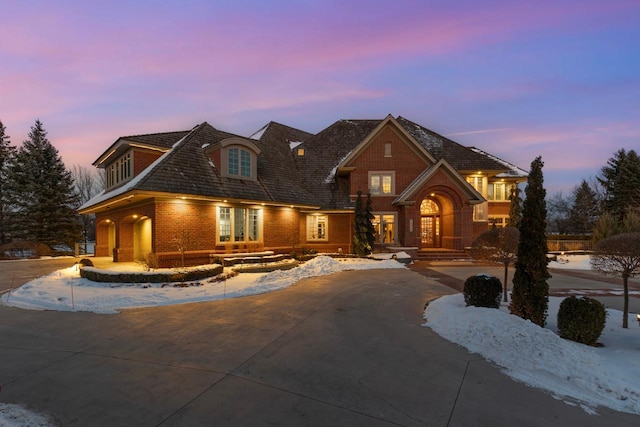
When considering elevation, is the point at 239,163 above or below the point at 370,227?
above

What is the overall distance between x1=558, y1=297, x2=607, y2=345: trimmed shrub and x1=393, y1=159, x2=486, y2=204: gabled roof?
16.3 meters

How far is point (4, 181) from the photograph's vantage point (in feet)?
104

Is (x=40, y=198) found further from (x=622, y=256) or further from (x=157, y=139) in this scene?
(x=622, y=256)

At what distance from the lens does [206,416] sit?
3598 mm

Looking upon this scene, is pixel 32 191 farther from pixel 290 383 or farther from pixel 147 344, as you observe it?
pixel 290 383

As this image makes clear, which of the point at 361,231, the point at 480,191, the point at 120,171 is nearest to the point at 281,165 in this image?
the point at 361,231

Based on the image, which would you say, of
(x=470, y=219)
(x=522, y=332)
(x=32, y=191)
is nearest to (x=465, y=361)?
(x=522, y=332)

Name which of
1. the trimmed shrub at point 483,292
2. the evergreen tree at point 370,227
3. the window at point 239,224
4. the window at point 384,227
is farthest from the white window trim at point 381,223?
the trimmed shrub at point 483,292

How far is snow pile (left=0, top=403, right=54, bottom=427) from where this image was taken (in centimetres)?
344

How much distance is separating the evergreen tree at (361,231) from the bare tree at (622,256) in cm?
1396

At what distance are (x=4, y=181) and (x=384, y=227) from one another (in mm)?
38846

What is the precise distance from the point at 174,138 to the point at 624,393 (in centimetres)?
2226

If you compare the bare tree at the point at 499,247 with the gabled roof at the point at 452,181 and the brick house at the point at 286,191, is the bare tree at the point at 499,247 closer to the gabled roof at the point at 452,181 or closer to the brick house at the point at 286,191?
the brick house at the point at 286,191

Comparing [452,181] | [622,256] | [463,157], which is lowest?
[622,256]
